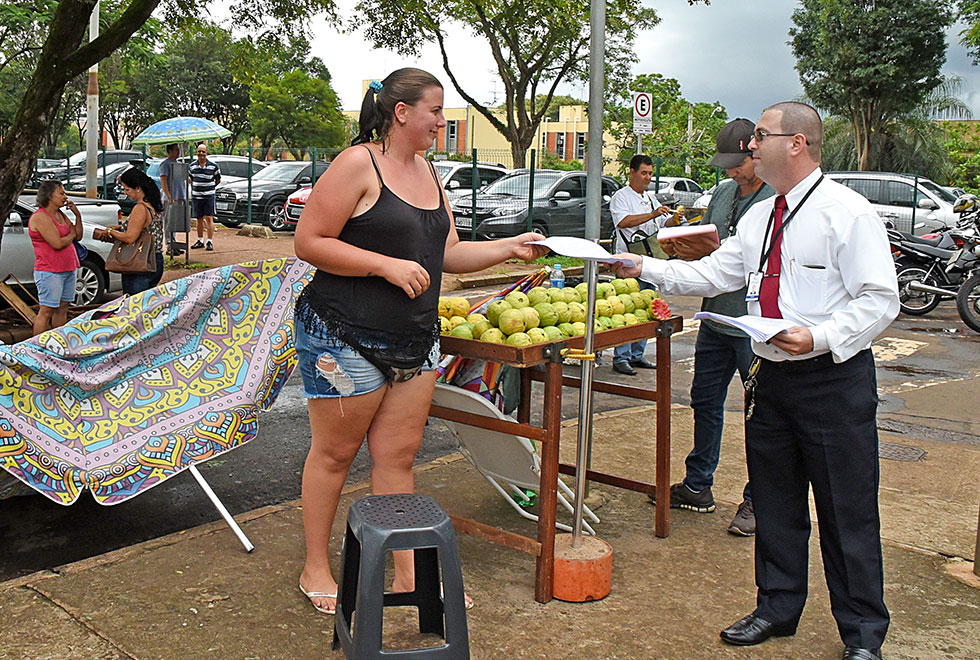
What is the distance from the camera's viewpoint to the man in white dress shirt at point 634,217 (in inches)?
351

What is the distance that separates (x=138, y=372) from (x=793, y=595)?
312 centimetres

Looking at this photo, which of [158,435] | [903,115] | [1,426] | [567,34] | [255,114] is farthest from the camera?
[255,114]

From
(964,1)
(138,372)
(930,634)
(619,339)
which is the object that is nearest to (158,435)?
(138,372)

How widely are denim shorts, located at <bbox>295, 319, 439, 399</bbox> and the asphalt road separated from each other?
3.79 ft

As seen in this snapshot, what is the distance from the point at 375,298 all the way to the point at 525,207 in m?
15.2

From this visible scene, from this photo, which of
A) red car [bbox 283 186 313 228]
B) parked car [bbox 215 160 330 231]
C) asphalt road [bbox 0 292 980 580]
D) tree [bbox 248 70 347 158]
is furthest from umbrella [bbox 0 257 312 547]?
tree [bbox 248 70 347 158]

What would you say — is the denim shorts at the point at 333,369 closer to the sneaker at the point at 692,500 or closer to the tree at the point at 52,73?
the sneaker at the point at 692,500

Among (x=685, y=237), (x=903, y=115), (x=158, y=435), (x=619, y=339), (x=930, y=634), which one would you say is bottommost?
(x=930, y=634)

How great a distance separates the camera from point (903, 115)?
3878 centimetres

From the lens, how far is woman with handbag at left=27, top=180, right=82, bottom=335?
30.2 feet

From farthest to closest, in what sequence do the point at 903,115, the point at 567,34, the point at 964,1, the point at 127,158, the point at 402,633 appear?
the point at 903,115 < the point at 964,1 < the point at 567,34 < the point at 127,158 < the point at 402,633

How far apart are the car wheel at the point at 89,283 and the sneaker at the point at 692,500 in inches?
353

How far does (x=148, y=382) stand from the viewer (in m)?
4.60

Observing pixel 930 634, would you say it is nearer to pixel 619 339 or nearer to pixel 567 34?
pixel 619 339
